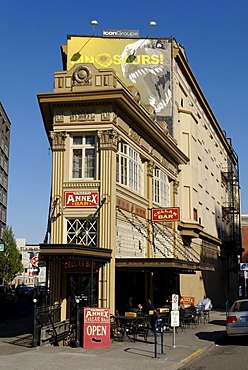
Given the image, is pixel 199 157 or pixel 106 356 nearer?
pixel 106 356

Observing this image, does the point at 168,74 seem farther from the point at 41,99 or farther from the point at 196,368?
the point at 196,368

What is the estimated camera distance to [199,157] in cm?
4275

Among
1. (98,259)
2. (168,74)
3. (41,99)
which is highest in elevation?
(168,74)

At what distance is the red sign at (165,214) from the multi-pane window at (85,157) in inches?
214

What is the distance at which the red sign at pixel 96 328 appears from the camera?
672 inches

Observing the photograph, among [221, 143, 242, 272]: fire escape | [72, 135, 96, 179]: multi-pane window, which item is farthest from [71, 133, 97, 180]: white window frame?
[221, 143, 242, 272]: fire escape

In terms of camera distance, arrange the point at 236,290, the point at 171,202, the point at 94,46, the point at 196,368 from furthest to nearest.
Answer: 1. the point at 236,290
2. the point at 94,46
3. the point at 171,202
4. the point at 196,368

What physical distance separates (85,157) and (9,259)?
5115 cm

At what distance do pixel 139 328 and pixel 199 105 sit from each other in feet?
94.4

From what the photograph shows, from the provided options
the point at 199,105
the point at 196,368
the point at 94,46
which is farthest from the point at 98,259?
the point at 199,105

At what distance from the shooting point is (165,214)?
25688mm

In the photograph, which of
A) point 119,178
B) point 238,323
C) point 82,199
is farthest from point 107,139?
point 238,323

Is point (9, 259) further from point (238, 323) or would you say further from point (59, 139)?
point (238, 323)

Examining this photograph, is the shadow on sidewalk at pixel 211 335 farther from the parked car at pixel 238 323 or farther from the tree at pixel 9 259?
the tree at pixel 9 259
